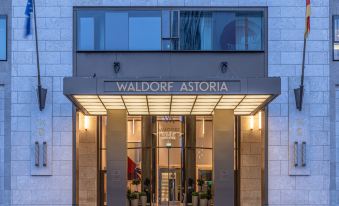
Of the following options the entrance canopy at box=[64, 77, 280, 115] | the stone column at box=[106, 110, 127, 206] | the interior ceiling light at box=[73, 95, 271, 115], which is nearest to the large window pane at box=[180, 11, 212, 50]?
the interior ceiling light at box=[73, 95, 271, 115]

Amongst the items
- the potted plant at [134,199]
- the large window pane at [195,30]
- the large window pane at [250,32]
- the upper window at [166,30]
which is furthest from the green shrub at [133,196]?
the large window pane at [250,32]

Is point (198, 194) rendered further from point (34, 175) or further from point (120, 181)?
point (34, 175)

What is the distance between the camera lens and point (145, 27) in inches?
885

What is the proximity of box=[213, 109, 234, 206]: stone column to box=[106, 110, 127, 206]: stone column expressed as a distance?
3697mm

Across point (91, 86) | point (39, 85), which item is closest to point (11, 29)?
point (39, 85)

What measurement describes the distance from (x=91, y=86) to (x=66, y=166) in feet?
15.3

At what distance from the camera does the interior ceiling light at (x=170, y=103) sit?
66.7 feet

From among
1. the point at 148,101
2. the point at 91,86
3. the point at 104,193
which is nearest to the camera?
the point at 91,86

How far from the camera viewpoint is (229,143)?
21.8 m

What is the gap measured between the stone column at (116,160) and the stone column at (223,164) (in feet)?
12.1

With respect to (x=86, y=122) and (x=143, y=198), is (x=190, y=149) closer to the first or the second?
(x=143, y=198)

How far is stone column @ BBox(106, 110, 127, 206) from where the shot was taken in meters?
21.4

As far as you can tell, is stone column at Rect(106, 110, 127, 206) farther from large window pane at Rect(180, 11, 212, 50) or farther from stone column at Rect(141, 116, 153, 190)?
stone column at Rect(141, 116, 153, 190)

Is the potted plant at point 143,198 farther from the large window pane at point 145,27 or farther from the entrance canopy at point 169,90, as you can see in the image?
the large window pane at point 145,27
